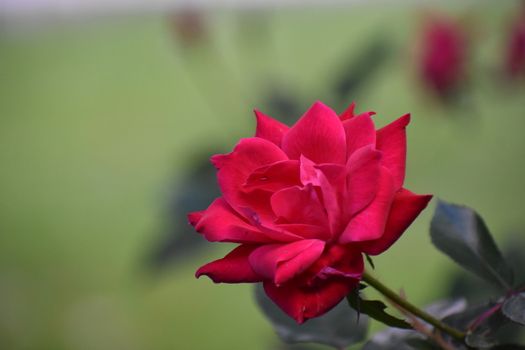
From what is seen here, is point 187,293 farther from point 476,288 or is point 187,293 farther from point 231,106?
point 476,288

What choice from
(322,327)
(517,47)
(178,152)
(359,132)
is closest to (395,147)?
(359,132)

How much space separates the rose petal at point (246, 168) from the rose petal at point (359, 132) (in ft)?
0.09

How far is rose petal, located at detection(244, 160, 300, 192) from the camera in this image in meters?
0.28

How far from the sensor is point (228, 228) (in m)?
0.26

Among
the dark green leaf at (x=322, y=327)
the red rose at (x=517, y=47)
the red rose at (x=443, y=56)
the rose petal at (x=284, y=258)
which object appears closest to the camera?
the rose petal at (x=284, y=258)

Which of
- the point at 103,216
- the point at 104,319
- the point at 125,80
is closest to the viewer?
the point at 104,319

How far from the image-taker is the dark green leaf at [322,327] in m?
0.35

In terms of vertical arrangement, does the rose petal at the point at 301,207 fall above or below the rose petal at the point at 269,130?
below

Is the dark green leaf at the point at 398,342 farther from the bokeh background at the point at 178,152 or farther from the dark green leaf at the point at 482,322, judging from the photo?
the bokeh background at the point at 178,152

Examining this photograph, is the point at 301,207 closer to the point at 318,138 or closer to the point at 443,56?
the point at 318,138

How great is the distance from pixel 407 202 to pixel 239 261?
7 cm

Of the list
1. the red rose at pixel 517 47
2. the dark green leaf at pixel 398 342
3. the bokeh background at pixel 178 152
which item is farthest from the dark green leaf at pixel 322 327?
the red rose at pixel 517 47

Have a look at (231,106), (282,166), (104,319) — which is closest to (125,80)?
(231,106)

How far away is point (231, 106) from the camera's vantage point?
110 inches
